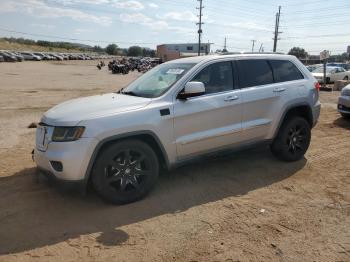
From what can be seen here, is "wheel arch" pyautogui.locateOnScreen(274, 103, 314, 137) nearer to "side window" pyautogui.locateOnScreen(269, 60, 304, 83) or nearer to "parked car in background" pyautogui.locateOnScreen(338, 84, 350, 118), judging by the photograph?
"side window" pyautogui.locateOnScreen(269, 60, 304, 83)

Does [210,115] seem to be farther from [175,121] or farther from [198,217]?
[198,217]

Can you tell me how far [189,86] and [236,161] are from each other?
6.56 ft

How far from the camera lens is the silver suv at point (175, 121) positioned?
13.5ft

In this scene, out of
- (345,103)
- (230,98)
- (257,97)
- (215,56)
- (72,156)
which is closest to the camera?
(72,156)

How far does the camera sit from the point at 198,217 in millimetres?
4117

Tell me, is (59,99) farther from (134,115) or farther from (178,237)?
(178,237)

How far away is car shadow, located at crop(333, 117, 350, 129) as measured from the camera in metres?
9.18

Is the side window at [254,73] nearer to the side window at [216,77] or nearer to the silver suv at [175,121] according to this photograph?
the silver suv at [175,121]

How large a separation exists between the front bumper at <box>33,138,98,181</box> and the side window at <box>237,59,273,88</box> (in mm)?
2450

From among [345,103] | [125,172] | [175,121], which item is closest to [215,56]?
[175,121]

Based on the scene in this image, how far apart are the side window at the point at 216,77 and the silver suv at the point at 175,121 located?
14 mm

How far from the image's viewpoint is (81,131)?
4.04 m

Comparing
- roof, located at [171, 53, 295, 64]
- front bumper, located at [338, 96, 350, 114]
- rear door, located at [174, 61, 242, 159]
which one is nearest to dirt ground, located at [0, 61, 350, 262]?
rear door, located at [174, 61, 242, 159]

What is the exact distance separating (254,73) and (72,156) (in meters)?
2.99
